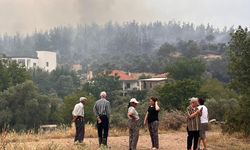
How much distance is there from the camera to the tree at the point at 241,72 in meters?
19.5

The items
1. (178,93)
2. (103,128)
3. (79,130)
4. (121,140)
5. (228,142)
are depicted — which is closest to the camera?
(103,128)

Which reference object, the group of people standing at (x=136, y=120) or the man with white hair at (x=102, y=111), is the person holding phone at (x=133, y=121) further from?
the man with white hair at (x=102, y=111)

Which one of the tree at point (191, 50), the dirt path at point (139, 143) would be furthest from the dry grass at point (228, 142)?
the tree at point (191, 50)

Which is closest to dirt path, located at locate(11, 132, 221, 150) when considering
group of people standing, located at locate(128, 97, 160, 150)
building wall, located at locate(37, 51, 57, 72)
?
group of people standing, located at locate(128, 97, 160, 150)

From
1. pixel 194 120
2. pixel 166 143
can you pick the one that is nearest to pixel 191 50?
pixel 166 143

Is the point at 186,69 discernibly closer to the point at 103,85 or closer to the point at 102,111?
the point at 103,85

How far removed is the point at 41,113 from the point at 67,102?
691 centimetres

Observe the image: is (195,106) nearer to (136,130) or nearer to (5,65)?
(136,130)

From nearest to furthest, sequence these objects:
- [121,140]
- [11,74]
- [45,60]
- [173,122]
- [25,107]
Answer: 1. [121,140]
2. [173,122]
3. [25,107]
4. [11,74]
5. [45,60]

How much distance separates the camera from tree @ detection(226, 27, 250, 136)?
63.9ft

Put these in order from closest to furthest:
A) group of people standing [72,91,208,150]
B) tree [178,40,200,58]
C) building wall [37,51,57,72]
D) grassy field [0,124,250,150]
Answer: group of people standing [72,91,208,150] → grassy field [0,124,250,150] → tree [178,40,200,58] → building wall [37,51,57,72]

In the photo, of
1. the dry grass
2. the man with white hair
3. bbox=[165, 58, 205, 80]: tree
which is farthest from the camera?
bbox=[165, 58, 205, 80]: tree

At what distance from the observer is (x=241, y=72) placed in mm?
19562

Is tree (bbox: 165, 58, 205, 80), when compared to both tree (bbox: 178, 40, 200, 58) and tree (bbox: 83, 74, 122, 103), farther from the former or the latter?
tree (bbox: 178, 40, 200, 58)
